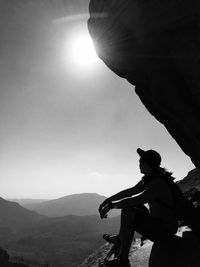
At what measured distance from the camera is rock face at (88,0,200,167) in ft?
36.6

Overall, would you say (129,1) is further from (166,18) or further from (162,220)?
(162,220)

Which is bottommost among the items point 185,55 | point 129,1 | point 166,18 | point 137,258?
point 137,258

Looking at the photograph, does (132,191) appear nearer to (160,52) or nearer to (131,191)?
(131,191)

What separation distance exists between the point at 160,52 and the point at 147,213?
28.3 ft

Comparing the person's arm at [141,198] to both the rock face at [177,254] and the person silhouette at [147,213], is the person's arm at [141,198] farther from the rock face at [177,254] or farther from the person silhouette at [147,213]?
the rock face at [177,254]

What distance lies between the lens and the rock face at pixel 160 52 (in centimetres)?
1114

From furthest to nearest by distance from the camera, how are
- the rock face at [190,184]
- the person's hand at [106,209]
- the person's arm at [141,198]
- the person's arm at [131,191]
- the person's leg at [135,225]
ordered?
1. the rock face at [190,184]
2. the person's arm at [131,191]
3. the person's hand at [106,209]
4. the person's leg at [135,225]
5. the person's arm at [141,198]

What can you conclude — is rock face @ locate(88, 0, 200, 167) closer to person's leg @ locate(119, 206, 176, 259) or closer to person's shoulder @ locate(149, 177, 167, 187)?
person's shoulder @ locate(149, 177, 167, 187)

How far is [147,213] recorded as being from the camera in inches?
246

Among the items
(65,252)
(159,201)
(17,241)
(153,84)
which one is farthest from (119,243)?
(17,241)

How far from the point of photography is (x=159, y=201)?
19.8 ft

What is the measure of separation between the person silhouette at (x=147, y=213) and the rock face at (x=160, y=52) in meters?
6.80

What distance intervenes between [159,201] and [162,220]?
1.54 ft

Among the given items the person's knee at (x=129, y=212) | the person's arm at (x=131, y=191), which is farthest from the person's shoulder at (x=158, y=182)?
the person's arm at (x=131, y=191)
